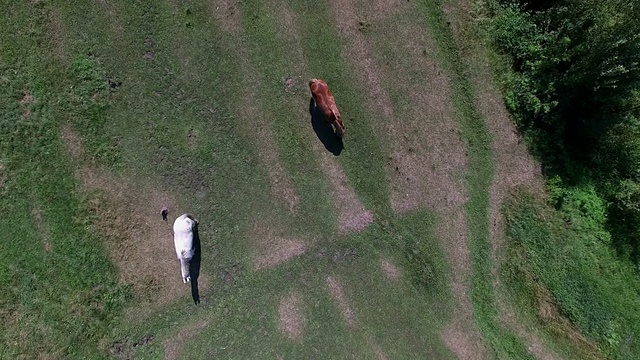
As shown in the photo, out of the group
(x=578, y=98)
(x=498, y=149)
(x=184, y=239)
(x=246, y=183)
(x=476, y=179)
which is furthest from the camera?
(x=578, y=98)

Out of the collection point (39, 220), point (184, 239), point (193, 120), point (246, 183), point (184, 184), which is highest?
point (193, 120)

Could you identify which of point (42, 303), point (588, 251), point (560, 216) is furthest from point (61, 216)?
point (588, 251)

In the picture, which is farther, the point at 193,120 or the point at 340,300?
the point at 340,300

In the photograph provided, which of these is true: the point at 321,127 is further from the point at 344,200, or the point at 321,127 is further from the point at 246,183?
the point at 246,183

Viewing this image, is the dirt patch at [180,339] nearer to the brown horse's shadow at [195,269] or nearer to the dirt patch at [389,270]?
the brown horse's shadow at [195,269]

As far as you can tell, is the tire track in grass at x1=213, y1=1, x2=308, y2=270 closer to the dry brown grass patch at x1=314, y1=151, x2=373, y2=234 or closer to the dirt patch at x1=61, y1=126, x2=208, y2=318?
the dry brown grass patch at x1=314, y1=151, x2=373, y2=234

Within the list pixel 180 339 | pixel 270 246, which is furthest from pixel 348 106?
pixel 180 339

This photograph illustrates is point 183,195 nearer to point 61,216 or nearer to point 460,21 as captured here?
point 61,216

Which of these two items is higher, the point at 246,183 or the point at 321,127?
the point at 321,127
